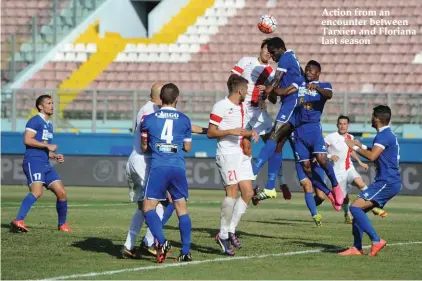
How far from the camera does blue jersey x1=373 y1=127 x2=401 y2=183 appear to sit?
12.3 meters

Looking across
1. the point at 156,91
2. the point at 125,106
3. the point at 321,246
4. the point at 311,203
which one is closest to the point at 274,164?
the point at 311,203

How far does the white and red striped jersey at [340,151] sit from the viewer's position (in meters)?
19.8

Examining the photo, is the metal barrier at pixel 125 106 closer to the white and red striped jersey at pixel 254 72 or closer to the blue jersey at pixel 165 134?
the white and red striped jersey at pixel 254 72

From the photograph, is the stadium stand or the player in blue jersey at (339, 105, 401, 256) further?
the stadium stand

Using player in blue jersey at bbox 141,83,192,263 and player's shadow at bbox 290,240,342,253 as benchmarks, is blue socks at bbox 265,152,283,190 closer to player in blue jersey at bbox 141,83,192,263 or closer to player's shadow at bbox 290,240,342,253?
player's shadow at bbox 290,240,342,253

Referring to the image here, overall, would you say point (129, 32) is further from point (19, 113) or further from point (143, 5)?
point (19, 113)

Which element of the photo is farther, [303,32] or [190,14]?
[190,14]

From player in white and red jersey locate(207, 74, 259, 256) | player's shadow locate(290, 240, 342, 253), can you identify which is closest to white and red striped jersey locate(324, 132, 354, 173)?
player's shadow locate(290, 240, 342, 253)

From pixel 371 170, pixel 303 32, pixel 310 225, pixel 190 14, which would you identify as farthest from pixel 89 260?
pixel 190 14

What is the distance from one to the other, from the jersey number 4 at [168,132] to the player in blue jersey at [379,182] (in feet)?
7.65

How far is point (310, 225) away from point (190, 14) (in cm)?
1933

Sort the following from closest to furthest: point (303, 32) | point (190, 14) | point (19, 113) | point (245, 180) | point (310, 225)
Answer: point (245, 180)
point (310, 225)
point (19, 113)
point (303, 32)
point (190, 14)

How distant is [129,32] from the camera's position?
36.4m

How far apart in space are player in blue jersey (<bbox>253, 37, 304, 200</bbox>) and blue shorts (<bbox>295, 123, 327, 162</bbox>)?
28cm
